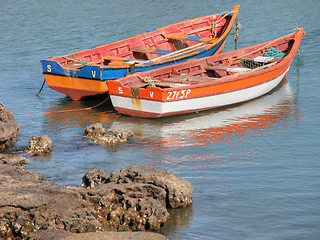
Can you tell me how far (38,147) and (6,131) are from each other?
1.10m

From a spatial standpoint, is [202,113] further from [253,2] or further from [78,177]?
[253,2]

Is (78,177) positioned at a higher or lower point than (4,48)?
lower

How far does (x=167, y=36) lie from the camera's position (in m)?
22.0

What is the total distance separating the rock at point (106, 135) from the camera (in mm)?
13422

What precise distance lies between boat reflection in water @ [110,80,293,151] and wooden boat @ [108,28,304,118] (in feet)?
0.87

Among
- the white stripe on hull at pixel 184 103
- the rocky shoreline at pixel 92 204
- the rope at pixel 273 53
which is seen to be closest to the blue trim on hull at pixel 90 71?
the white stripe on hull at pixel 184 103

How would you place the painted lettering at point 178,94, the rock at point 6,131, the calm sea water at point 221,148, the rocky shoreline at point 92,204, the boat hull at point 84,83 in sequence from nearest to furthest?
the rocky shoreline at point 92,204 < the calm sea water at point 221,148 < the rock at point 6,131 < the painted lettering at point 178,94 < the boat hull at point 84,83

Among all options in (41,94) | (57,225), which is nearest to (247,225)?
(57,225)

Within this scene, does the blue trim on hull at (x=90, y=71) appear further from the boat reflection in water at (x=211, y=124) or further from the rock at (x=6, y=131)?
the rock at (x=6, y=131)

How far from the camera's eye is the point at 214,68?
1803 cm

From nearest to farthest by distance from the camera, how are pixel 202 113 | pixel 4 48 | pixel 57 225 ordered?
pixel 57 225, pixel 202 113, pixel 4 48

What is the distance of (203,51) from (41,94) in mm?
6408

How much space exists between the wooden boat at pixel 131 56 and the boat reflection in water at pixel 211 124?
1.76 meters

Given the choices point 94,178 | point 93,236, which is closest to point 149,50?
point 94,178
